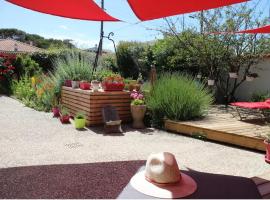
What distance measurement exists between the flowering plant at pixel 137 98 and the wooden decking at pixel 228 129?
2.89ft

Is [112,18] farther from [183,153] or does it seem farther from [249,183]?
[249,183]

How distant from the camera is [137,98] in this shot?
862 centimetres

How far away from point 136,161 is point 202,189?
2.63 meters

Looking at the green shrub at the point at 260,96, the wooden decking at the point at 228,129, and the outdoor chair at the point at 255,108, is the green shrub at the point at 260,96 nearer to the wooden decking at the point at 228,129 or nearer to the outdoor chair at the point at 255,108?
the outdoor chair at the point at 255,108

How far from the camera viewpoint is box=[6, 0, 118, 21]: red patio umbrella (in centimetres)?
447

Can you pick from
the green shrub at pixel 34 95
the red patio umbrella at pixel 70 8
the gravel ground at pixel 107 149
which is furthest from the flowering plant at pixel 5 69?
the red patio umbrella at pixel 70 8

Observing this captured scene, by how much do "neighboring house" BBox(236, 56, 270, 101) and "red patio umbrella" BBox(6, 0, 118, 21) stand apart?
27.6 feet

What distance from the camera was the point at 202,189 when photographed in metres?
2.81

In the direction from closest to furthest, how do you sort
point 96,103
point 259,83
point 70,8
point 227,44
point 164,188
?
1. point 164,188
2. point 70,8
3. point 96,103
4. point 227,44
5. point 259,83

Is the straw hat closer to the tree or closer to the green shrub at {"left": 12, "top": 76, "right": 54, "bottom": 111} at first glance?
the green shrub at {"left": 12, "top": 76, "right": 54, "bottom": 111}

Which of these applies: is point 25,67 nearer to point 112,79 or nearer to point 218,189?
point 112,79

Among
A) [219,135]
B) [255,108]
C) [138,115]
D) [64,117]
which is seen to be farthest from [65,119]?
[255,108]

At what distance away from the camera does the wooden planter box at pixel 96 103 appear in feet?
27.2

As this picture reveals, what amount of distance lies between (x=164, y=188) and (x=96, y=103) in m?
5.80
